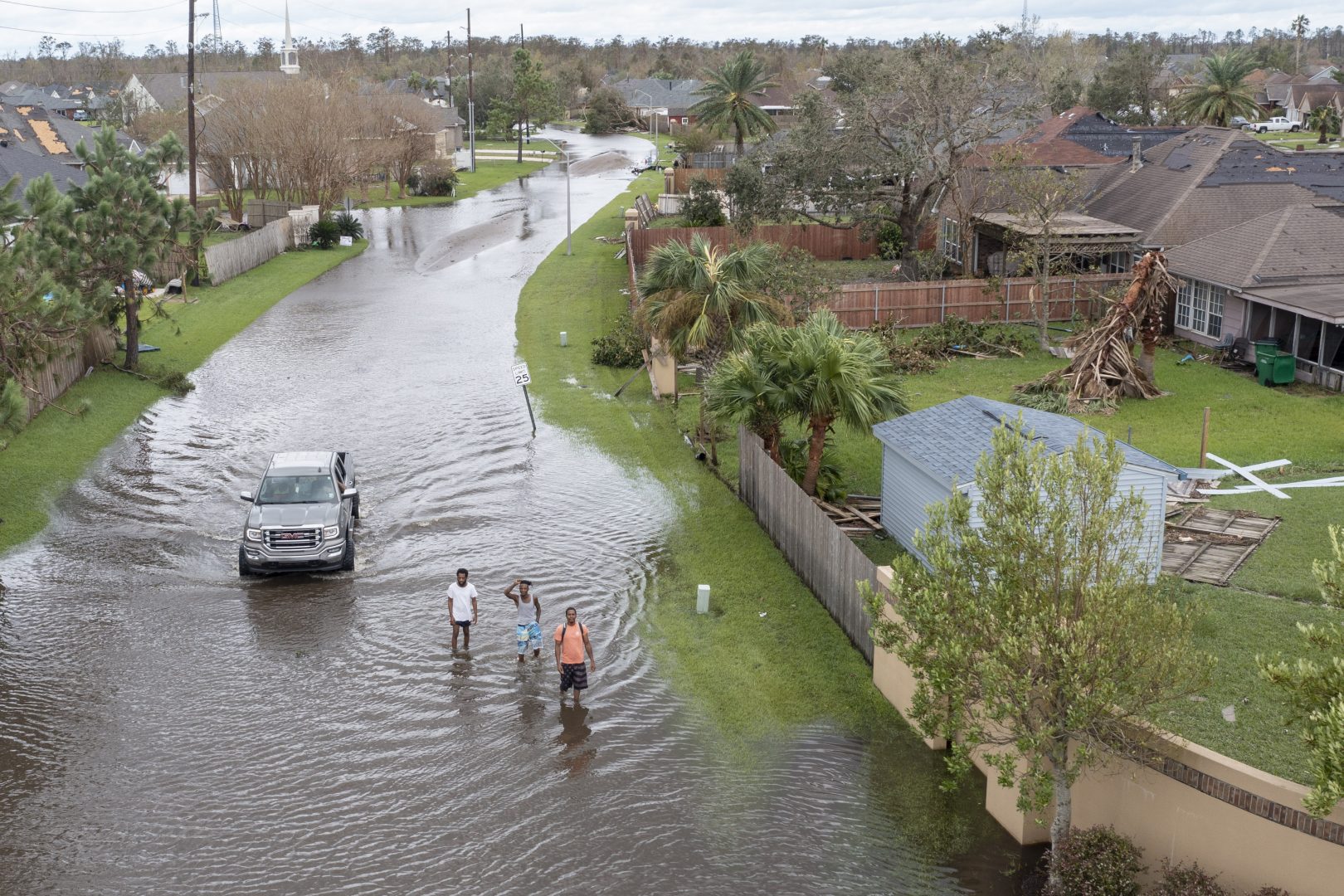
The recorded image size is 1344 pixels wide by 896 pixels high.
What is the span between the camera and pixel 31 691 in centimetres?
1670

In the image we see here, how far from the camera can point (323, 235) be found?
5862 cm

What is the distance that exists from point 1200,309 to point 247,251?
3651cm

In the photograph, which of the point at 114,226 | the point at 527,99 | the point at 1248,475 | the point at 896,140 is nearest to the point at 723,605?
the point at 1248,475

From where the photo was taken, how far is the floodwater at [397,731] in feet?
42.3

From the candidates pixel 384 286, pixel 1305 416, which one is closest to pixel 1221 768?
pixel 1305 416

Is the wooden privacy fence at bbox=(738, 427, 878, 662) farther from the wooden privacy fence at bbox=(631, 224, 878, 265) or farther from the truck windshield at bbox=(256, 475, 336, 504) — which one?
the wooden privacy fence at bbox=(631, 224, 878, 265)

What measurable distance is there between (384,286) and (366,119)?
27814 mm

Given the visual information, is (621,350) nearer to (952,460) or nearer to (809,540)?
(809,540)

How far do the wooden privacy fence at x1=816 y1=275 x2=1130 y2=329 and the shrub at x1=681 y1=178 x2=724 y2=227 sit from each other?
1715cm

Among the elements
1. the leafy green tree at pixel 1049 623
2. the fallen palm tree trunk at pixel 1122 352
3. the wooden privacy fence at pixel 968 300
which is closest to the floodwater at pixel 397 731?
the leafy green tree at pixel 1049 623

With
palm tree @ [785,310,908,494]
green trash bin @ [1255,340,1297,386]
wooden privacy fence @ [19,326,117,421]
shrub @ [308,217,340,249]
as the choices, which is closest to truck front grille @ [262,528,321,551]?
wooden privacy fence @ [19,326,117,421]

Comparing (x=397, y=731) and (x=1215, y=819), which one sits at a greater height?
(x=1215, y=819)

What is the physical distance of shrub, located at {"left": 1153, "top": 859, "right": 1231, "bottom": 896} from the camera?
1131cm

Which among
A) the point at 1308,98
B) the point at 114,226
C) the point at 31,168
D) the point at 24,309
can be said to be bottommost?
the point at 24,309
